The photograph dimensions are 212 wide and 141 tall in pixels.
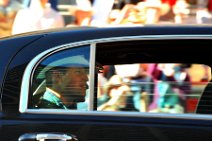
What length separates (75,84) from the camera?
9.98 feet

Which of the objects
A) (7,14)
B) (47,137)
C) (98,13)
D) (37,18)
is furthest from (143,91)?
(7,14)

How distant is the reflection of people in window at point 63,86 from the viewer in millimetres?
3027

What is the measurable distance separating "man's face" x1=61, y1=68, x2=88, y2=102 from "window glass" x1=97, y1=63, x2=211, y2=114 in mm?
99

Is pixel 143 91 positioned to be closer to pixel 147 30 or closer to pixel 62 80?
pixel 147 30

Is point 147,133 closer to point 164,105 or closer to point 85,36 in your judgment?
point 164,105

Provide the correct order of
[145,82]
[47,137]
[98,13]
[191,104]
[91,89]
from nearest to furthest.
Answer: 1. [47,137]
2. [91,89]
3. [191,104]
4. [145,82]
5. [98,13]

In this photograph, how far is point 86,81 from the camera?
302 centimetres

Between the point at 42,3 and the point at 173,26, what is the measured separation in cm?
475

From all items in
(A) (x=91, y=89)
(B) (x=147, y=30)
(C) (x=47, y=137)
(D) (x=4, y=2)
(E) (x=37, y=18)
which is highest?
(D) (x=4, y=2)

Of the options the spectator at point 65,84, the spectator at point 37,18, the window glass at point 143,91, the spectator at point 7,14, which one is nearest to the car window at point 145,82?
the window glass at point 143,91

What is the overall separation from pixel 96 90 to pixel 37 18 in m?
4.73

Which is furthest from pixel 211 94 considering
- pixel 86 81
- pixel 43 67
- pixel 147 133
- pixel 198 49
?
pixel 43 67

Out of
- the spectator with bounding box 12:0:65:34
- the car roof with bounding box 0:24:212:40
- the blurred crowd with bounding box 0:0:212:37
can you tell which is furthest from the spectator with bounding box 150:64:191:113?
the spectator with bounding box 12:0:65:34

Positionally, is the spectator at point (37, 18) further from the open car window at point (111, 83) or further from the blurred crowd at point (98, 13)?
the open car window at point (111, 83)
